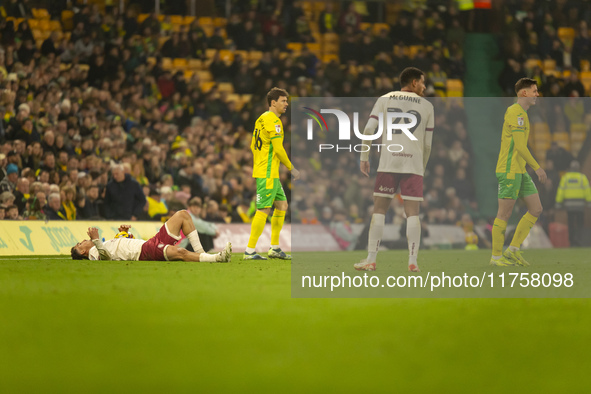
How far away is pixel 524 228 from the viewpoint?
10.4m

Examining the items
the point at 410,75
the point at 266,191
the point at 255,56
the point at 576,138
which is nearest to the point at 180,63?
the point at 255,56

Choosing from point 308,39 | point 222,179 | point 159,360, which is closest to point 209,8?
point 308,39

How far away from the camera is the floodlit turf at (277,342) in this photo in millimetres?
3523

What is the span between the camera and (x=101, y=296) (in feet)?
21.4

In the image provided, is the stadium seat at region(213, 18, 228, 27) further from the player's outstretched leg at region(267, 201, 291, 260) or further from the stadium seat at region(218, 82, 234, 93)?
the player's outstretched leg at region(267, 201, 291, 260)

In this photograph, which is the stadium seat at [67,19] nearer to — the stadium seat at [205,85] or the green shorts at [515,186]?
the stadium seat at [205,85]

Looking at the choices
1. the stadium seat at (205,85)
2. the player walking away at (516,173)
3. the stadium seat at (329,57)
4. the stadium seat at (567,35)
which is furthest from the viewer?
the stadium seat at (567,35)

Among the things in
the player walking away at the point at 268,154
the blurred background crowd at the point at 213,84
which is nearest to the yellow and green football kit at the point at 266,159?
the player walking away at the point at 268,154

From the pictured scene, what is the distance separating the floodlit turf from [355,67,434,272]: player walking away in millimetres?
1739

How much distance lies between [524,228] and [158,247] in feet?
15.0

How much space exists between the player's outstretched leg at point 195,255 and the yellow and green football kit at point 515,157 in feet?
11.4

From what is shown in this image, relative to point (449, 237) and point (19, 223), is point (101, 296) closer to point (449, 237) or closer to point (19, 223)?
point (19, 223)

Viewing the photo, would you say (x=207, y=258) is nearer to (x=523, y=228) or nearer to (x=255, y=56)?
(x=523, y=228)

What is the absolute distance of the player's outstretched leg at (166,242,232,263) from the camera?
35.1 ft
